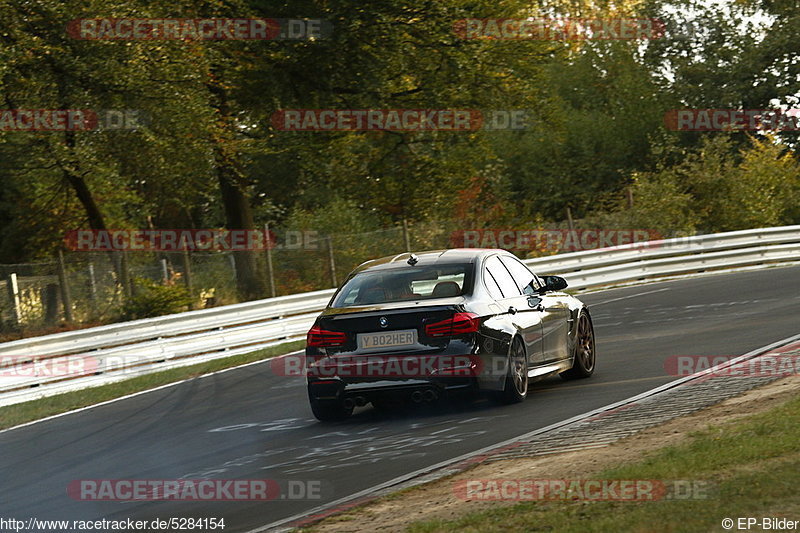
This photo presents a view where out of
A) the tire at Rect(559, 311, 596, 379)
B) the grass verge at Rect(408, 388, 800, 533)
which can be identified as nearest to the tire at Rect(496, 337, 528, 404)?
the tire at Rect(559, 311, 596, 379)

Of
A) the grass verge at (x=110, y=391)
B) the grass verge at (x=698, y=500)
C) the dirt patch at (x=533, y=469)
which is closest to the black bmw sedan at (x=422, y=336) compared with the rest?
the dirt patch at (x=533, y=469)

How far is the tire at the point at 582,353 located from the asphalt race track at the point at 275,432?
5.4 inches

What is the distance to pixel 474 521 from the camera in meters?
6.39

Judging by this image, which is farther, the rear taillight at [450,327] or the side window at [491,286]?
the side window at [491,286]

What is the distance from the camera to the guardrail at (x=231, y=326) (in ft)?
58.0

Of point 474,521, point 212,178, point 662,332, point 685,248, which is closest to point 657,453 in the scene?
point 474,521

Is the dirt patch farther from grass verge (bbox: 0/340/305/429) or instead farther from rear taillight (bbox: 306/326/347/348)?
grass verge (bbox: 0/340/305/429)

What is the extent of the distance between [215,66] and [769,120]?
26.9m

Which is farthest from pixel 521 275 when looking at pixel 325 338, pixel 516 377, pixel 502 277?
pixel 325 338

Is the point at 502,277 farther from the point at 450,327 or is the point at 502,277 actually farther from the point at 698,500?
the point at 698,500

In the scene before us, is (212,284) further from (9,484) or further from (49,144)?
(9,484)

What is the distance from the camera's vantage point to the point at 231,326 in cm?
2183

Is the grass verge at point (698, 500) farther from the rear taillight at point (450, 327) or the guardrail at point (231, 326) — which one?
the guardrail at point (231, 326)

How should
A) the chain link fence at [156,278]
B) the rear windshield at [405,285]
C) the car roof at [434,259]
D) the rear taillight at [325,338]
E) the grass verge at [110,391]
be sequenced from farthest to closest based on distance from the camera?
the chain link fence at [156,278] → the grass verge at [110,391] → the car roof at [434,259] → the rear windshield at [405,285] → the rear taillight at [325,338]
